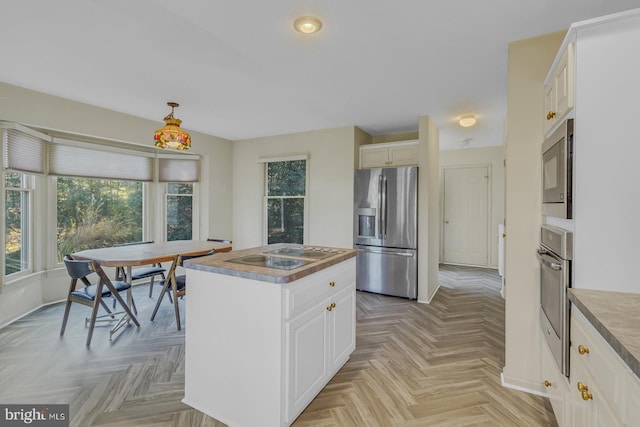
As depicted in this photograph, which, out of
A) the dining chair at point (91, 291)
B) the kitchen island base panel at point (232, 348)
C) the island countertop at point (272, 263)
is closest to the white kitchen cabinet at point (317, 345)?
the kitchen island base panel at point (232, 348)

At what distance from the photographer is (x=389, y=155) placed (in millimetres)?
4500

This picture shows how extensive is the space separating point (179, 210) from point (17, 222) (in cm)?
204

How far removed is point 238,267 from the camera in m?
1.76

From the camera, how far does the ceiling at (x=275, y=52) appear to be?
1.87 metres

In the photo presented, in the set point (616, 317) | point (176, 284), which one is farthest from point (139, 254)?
point (616, 317)

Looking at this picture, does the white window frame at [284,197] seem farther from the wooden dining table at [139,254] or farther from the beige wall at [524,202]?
the beige wall at [524,202]

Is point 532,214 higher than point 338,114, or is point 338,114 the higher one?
point 338,114

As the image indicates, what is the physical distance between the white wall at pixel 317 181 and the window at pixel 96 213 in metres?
1.76

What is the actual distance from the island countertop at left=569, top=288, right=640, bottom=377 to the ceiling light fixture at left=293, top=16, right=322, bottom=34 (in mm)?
2154

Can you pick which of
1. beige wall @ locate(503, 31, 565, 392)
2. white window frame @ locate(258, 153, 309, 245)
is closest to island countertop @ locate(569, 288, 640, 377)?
beige wall @ locate(503, 31, 565, 392)

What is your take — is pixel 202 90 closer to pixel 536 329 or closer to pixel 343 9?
pixel 343 9

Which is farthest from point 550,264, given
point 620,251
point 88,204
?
point 88,204

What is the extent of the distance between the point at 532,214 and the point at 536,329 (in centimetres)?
81

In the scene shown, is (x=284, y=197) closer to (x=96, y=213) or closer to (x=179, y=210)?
(x=179, y=210)
